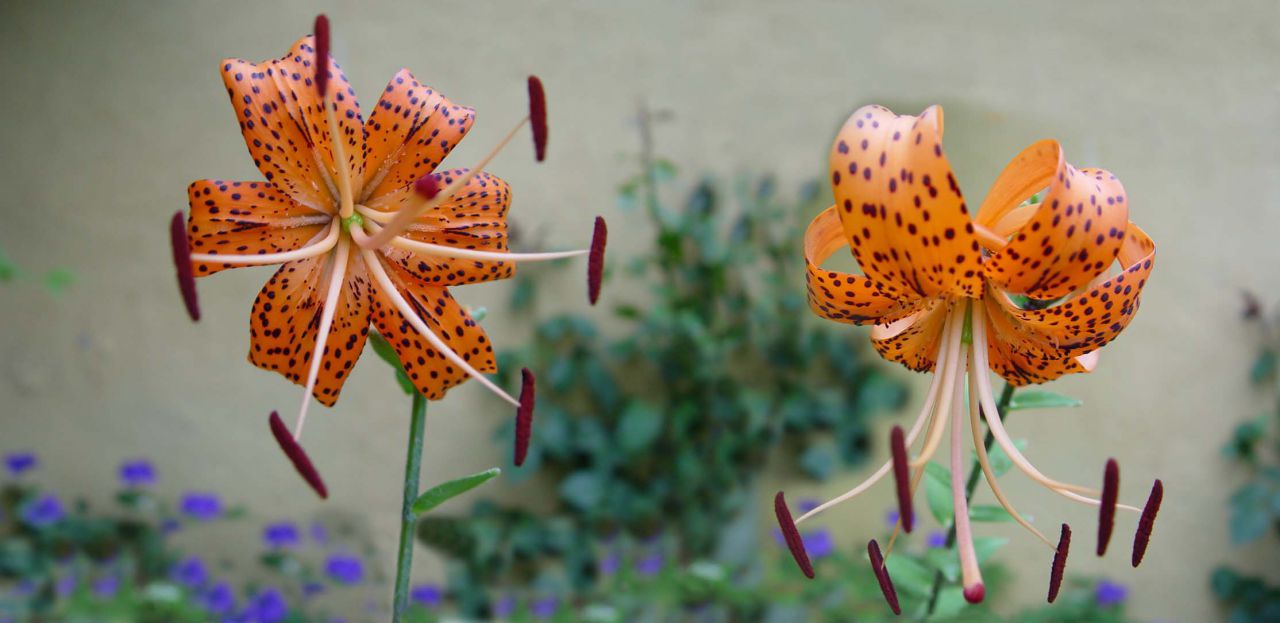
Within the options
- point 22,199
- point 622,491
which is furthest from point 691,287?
point 22,199

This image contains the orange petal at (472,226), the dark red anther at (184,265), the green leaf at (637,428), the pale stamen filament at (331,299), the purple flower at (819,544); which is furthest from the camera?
the green leaf at (637,428)

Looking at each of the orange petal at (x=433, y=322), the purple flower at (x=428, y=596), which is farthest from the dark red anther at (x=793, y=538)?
the purple flower at (x=428, y=596)

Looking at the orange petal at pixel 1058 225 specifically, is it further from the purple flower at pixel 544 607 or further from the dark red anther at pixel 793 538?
the purple flower at pixel 544 607

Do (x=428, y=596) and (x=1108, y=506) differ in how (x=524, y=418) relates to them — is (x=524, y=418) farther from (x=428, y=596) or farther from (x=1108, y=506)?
(x=428, y=596)

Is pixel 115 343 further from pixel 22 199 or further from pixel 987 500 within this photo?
pixel 987 500

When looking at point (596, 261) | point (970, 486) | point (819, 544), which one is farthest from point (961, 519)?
point (819, 544)

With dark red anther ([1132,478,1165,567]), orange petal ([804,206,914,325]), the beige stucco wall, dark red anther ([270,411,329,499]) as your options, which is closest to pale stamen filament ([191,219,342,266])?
dark red anther ([270,411,329,499])
